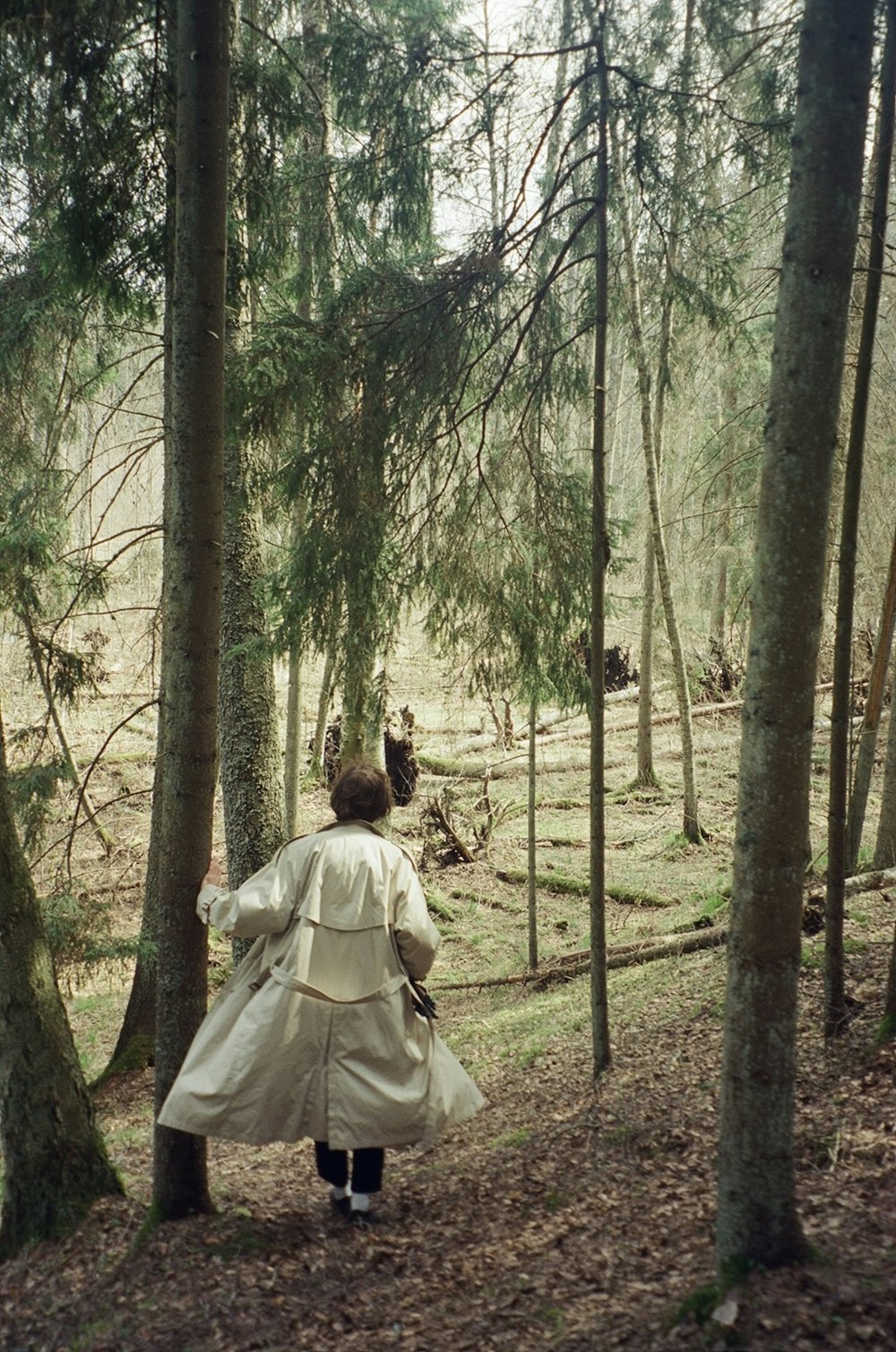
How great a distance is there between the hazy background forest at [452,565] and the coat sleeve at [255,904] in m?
0.13

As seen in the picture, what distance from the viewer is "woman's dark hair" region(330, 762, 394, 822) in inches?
158

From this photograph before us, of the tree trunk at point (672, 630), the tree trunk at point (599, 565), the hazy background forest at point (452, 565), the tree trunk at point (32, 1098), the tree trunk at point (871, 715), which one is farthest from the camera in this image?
the tree trunk at point (672, 630)

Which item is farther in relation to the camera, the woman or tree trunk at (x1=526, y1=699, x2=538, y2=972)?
tree trunk at (x1=526, y1=699, x2=538, y2=972)

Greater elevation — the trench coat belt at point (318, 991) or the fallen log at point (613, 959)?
the trench coat belt at point (318, 991)

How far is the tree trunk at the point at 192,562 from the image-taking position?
3.52 metres

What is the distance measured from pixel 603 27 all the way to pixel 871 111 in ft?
4.59

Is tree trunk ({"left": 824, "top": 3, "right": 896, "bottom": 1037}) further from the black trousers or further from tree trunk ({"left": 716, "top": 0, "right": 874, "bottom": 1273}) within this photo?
the black trousers

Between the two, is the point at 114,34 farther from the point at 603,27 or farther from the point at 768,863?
the point at 768,863

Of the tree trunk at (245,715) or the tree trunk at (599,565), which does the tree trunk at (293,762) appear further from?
the tree trunk at (599,565)

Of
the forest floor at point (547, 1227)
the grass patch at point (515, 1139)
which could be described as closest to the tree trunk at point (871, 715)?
the forest floor at point (547, 1227)

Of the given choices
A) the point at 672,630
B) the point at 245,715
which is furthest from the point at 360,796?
the point at 672,630

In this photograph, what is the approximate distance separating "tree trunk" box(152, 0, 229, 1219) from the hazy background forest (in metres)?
0.02

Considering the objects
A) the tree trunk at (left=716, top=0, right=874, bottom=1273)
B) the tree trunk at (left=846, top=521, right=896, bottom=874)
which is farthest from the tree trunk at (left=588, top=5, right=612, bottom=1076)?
the tree trunk at (left=716, top=0, right=874, bottom=1273)

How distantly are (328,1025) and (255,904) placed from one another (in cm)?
55
